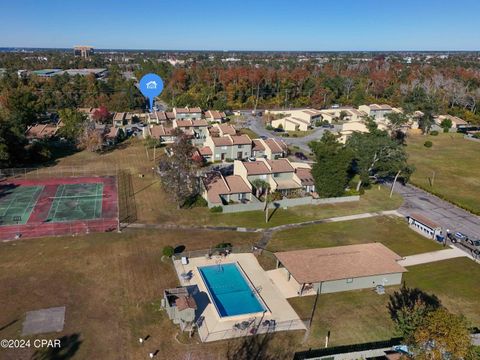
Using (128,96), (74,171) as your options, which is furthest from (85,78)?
(74,171)

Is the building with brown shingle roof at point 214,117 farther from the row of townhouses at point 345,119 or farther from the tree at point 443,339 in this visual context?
the tree at point 443,339

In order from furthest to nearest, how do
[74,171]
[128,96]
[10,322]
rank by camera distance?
[128,96] < [74,171] < [10,322]

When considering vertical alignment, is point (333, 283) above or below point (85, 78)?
below

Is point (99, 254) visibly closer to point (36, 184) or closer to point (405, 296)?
point (36, 184)

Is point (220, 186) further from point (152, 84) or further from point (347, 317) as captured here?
point (152, 84)

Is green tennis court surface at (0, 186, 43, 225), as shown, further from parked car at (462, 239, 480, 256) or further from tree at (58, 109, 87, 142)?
parked car at (462, 239, 480, 256)

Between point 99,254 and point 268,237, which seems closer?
point 99,254

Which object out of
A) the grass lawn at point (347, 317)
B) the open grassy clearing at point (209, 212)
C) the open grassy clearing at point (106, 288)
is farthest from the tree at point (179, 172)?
the grass lawn at point (347, 317)
